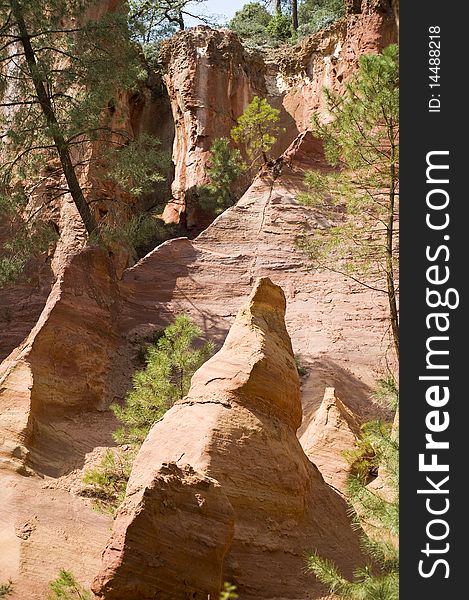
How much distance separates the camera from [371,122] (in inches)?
490

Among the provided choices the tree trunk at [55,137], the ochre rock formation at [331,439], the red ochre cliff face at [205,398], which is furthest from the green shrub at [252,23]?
the ochre rock formation at [331,439]

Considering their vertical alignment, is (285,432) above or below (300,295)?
below

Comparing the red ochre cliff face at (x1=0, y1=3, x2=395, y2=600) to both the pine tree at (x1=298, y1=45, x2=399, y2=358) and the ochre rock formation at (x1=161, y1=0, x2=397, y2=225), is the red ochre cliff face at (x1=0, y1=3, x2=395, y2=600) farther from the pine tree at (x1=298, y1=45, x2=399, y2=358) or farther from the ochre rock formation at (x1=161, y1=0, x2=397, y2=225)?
the ochre rock formation at (x1=161, y1=0, x2=397, y2=225)

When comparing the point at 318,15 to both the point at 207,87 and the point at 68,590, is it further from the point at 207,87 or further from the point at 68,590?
the point at 68,590

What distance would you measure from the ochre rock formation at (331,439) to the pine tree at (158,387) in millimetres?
2165

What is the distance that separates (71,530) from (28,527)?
1.79 feet

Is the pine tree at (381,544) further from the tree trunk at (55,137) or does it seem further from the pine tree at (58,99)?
the tree trunk at (55,137)

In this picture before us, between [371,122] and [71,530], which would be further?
[371,122]

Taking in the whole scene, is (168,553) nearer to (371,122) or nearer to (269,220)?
(371,122)

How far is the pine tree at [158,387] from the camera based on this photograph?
37.8ft

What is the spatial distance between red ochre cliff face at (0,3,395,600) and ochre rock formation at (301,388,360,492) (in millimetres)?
33

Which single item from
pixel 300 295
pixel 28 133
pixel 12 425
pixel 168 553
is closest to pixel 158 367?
pixel 12 425

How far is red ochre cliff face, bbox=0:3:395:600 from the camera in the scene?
754 cm

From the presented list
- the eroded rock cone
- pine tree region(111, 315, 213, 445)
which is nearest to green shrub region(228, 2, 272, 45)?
pine tree region(111, 315, 213, 445)
